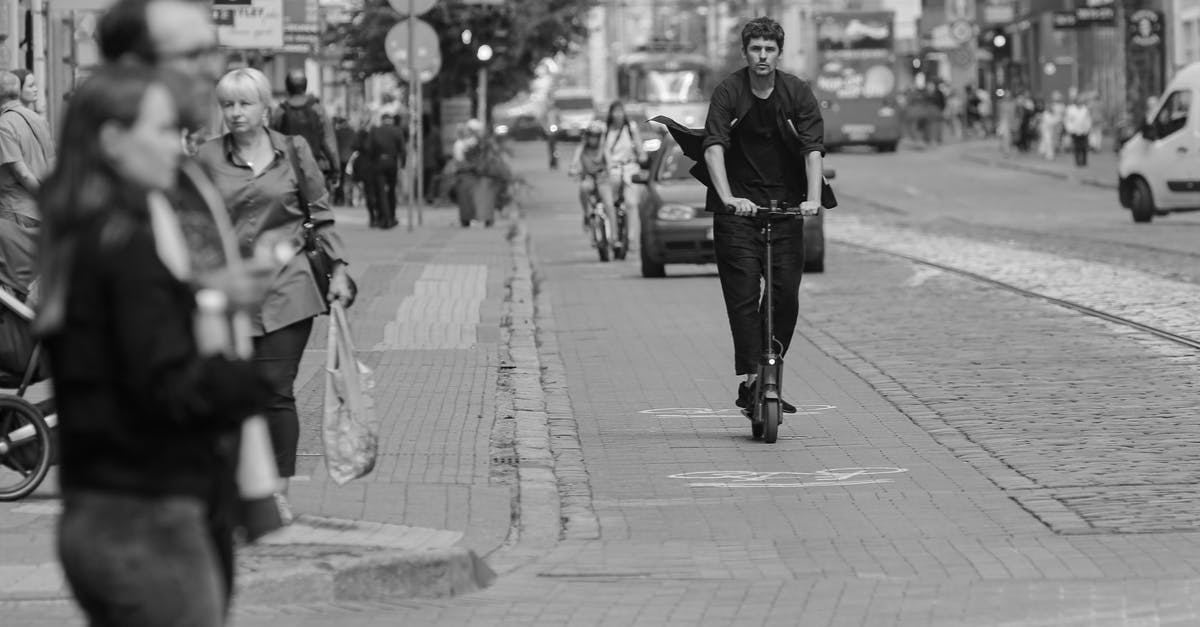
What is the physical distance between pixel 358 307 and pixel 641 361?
437cm

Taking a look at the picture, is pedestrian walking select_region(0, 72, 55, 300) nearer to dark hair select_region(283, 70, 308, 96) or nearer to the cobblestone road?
the cobblestone road

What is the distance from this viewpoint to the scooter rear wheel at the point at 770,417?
10.6 meters

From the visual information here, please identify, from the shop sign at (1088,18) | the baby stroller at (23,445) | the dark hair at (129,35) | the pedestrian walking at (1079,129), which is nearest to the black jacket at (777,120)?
the baby stroller at (23,445)

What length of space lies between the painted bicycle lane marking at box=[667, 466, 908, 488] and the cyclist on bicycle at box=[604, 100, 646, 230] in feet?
52.4

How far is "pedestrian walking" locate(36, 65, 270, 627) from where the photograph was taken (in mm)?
3666

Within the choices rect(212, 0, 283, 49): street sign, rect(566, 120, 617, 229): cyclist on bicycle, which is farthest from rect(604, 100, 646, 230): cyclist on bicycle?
rect(212, 0, 283, 49): street sign

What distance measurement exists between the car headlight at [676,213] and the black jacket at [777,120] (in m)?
11.8

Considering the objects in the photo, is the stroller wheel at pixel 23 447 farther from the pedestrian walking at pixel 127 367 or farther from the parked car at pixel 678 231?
the parked car at pixel 678 231

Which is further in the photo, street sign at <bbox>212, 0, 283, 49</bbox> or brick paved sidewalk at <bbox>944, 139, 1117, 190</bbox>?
brick paved sidewalk at <bbox>944, 139, 1117, 190</bbox>

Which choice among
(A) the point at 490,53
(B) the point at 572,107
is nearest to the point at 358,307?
(A) the point at 490,53

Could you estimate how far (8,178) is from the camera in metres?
13.0

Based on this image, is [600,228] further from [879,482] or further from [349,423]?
[349,423]

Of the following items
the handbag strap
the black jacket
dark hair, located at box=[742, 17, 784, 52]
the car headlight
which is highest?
dark hair, located at box=[742, 17, 784, 52]

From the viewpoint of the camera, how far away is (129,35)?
381 cm
